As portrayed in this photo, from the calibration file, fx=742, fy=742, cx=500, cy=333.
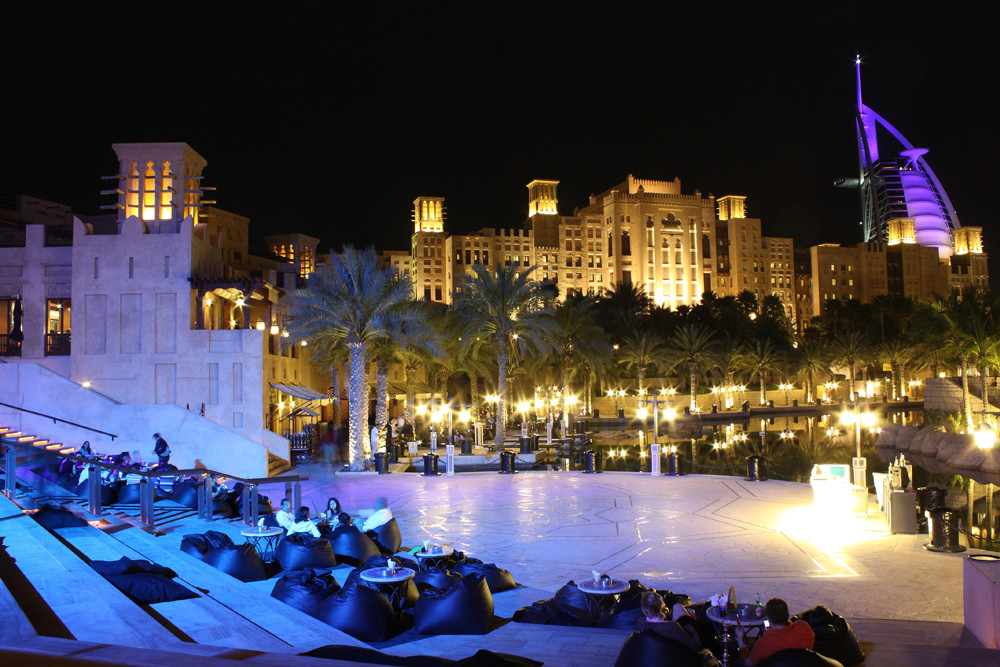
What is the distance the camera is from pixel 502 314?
29.4 m

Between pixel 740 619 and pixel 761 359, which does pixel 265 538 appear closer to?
pixel 740 619

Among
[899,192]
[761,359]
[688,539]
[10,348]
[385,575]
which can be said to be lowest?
[688,539]

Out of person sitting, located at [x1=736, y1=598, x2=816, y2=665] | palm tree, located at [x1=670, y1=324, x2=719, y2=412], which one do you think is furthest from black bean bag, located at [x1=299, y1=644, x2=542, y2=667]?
palm tree, located at [x1=670, y1=324, x2=719, y2=412]

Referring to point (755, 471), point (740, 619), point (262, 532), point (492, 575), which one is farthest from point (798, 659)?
Answer: point (755, 471)

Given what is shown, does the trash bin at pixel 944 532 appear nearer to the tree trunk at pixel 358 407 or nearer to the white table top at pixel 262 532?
the white table top at pixel 262 532

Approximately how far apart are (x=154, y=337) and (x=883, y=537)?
21.8 m

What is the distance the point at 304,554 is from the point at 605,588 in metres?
4.20

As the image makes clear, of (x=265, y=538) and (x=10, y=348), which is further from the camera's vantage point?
(x=10, y=348)

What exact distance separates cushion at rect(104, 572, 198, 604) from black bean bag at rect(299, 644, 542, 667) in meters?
2.36

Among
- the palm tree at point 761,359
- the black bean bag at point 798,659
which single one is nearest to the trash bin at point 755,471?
the black bean bag at point 798,659

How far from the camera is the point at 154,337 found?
80.3ft

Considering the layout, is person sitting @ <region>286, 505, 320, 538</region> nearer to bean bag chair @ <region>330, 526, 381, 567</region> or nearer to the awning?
bean bag chair @ <region>330, 526, 381, 567</region>

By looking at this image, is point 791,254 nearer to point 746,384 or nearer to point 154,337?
point 746,384

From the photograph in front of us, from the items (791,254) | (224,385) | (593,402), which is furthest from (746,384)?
(791,254)
